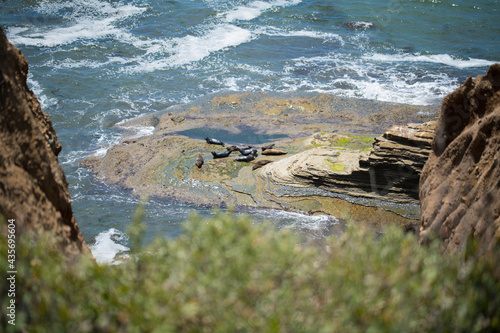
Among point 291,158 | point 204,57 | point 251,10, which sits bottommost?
point 291,158

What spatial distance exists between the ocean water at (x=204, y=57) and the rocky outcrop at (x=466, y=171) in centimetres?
296

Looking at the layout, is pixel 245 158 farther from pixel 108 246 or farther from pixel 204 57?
pixel 204 57

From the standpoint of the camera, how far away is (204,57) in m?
21.2

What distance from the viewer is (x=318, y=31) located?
25094 millimetres

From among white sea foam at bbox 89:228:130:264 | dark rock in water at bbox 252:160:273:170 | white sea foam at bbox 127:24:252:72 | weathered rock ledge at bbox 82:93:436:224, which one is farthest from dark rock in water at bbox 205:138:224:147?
white sea foam at bbox 127:24:252:72

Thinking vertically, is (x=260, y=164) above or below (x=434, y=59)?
below

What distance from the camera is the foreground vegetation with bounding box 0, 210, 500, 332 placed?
247 cm

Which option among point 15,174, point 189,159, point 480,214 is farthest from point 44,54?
point 480,214

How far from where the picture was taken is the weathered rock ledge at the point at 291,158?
31.0ft

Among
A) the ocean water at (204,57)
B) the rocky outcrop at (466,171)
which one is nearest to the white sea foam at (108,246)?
the ocean water at (204,57)

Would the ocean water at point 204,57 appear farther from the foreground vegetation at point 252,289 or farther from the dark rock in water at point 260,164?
the foreground vegetation at point 252,289

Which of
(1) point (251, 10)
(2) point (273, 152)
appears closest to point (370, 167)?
(2) point (273, 152)

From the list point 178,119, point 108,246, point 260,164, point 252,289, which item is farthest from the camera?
point 178,119

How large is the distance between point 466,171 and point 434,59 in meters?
16.9
